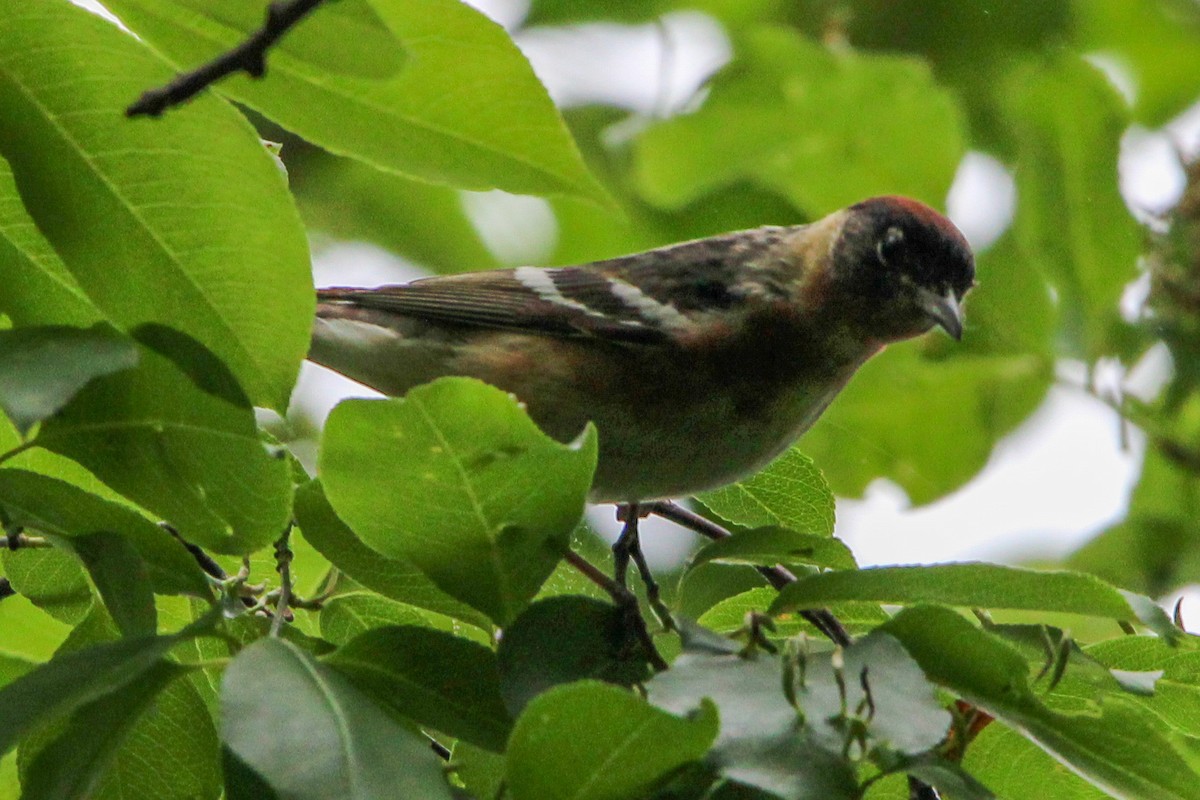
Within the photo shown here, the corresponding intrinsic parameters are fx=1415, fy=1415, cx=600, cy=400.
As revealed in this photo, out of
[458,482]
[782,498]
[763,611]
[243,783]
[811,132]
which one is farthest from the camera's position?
[811,132]

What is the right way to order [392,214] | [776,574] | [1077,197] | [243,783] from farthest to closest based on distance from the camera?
[392,214]
[1077,197]
[776,574]
[243,783]

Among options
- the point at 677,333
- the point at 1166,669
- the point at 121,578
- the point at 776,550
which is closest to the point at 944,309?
the point at 677,333

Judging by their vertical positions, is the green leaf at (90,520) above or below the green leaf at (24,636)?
above

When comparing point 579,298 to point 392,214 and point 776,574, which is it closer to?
point 776,574

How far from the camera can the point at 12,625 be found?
104 inches

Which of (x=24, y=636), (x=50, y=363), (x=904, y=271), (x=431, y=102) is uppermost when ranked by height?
(x=431, y=102)

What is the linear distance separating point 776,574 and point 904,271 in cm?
169

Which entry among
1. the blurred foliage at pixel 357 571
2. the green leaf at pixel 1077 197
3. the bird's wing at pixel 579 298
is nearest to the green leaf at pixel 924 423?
the green leaf at pixel 1077 197

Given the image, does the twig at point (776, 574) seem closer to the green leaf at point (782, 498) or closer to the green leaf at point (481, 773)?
the green leaf at point (782, 498)

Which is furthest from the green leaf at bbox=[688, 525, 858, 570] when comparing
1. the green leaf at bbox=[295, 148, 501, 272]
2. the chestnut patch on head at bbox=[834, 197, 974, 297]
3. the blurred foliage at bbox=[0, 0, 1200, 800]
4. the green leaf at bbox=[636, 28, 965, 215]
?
the green leaf at bbox=[295, 148, 501, 272]

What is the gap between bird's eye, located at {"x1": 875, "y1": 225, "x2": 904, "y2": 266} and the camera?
12.8ft

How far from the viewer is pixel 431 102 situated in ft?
6.88

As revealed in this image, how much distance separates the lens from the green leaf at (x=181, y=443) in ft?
6.15

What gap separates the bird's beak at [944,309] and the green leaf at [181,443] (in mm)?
2294
